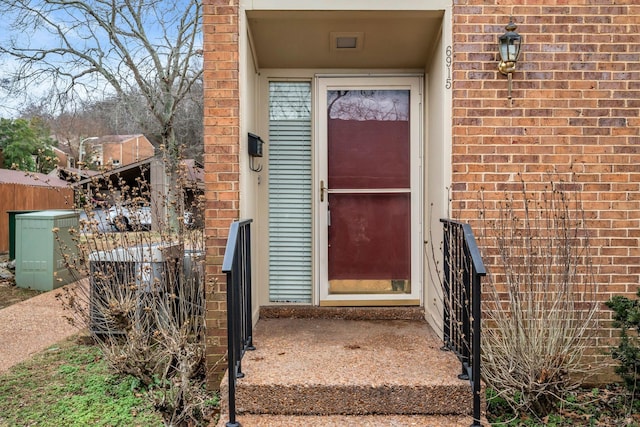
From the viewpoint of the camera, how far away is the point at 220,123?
3.13 meters

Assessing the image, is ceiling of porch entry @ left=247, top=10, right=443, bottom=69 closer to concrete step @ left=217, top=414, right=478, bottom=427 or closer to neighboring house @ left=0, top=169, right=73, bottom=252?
concrete step @ left=217, top=414, right=478, bottom=427

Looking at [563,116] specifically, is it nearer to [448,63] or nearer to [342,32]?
[448,63]

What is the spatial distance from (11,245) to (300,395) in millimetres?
7735

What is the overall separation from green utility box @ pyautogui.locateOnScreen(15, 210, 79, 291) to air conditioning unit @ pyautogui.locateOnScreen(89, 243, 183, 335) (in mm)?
3392

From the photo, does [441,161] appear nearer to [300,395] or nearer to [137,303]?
[300,395]

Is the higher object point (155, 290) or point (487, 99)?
point (487, 99)

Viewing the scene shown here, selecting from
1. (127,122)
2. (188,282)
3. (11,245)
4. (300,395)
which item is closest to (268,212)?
(188,282)

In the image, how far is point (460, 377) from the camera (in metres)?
2.64

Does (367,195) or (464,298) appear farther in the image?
(367,195)

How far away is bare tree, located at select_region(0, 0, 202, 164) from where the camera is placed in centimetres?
1541

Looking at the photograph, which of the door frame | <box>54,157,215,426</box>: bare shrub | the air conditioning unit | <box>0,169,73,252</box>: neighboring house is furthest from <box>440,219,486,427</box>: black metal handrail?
<box>0,169,73,252</box>: neighboring house

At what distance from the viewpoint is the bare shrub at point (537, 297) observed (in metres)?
2.72

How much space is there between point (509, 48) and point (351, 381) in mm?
2392

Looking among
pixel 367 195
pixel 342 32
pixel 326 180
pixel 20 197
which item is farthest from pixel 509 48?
pixel 20 197
